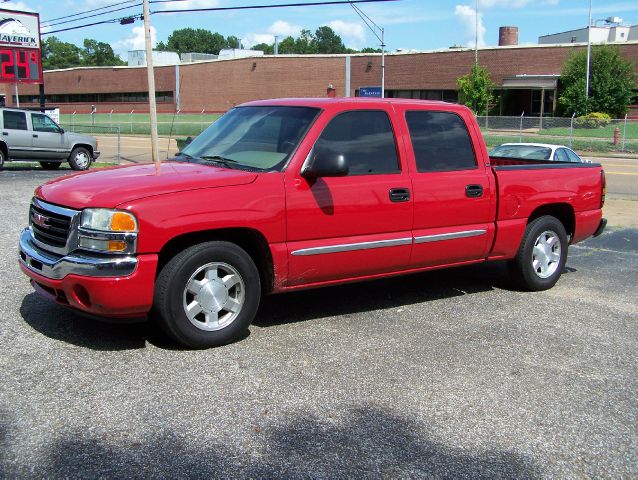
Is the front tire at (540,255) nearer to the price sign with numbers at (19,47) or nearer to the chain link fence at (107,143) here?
the chain link fence at (107,143)

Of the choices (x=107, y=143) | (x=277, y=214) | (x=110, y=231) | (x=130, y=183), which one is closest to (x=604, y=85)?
(x=107, y=143)

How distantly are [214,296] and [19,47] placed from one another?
2508 cm

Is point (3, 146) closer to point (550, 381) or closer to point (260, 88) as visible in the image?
point (550, 381)

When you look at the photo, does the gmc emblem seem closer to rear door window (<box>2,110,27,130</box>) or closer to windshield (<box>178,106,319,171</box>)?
windshield (<box>178,106,319,171</box>)

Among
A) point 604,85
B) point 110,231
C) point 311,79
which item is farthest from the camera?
point 311,79

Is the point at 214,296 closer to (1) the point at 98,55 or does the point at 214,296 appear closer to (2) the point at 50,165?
(2) the point at 50,165

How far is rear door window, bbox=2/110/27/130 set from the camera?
19.2 metres

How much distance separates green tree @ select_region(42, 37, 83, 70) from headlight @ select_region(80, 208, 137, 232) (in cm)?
13125

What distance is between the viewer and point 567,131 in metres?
36.9

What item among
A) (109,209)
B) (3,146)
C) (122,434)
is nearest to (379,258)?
(109,209)

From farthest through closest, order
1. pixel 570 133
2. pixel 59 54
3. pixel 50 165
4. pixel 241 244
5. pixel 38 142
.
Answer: pixel 59 54 → pixel 570 133 → pixel 50 165 → pixel 38 142 → pixel 241 244

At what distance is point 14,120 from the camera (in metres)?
19.4

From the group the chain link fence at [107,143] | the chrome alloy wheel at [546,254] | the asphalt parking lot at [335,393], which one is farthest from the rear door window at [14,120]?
the chrome alloy wheel at [546,254]

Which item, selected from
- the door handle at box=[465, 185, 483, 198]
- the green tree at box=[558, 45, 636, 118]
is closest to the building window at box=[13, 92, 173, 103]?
the green tree at box=[558, 45, 636, 118]
